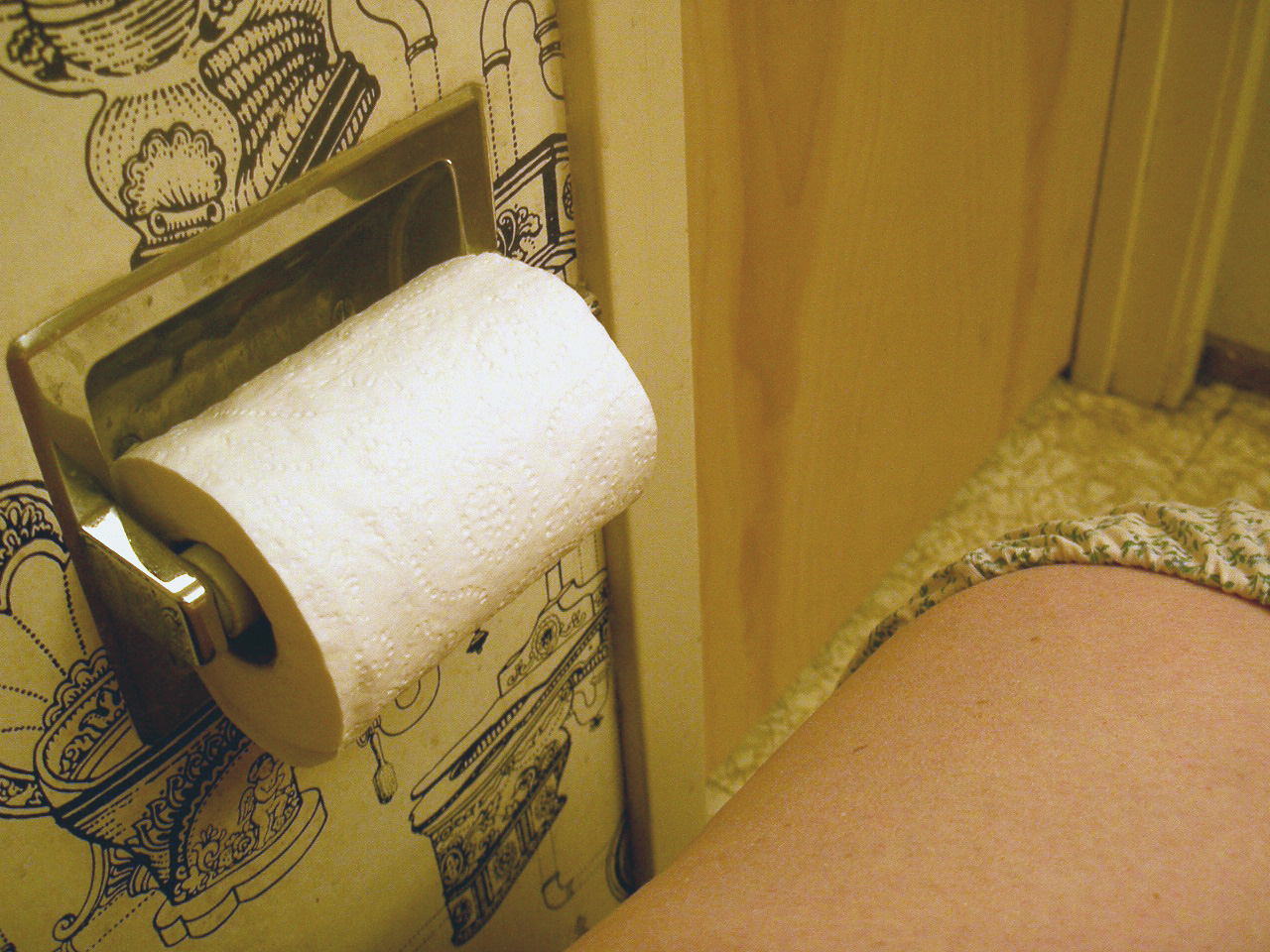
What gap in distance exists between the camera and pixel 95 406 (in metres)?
0.39

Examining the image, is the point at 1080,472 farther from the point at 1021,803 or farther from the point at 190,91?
the point at 190,91

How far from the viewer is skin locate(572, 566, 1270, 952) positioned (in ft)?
1.37

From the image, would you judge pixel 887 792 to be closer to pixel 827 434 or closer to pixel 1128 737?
pixel 1128 737

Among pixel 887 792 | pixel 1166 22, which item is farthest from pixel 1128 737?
pixel 1166 22

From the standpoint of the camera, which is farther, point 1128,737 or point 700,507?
point 700,507

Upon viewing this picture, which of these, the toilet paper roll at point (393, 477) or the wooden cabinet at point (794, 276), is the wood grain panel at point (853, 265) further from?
the toilet paper roll at point (393, 477)

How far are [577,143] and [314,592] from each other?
0.25m

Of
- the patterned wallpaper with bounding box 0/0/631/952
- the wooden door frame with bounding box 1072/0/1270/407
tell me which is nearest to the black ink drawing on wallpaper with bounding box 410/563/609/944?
the patterned wallpaper with bounding box 0/0/631/952

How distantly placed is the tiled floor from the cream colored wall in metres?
0.07

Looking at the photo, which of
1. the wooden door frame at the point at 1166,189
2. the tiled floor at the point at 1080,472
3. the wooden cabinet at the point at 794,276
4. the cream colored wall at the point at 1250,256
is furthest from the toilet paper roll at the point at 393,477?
the cream colored wall at the point at 1250,256

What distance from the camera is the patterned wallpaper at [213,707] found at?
1.17 feet

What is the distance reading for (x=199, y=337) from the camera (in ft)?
1.34

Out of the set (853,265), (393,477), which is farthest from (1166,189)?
(393,477)

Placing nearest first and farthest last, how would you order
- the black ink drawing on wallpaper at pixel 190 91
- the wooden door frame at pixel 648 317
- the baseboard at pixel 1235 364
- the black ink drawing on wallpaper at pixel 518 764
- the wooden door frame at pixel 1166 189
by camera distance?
1. the black ink drawing on wallpaper at pixel 190 91
2. the wooden door frame at pixel 648 317
3. the black ink drawing on wallpaper at pixel 518 764
4. the wooden door frame at pixel 1166 189
5. the baseboard at pixel 1235 364
